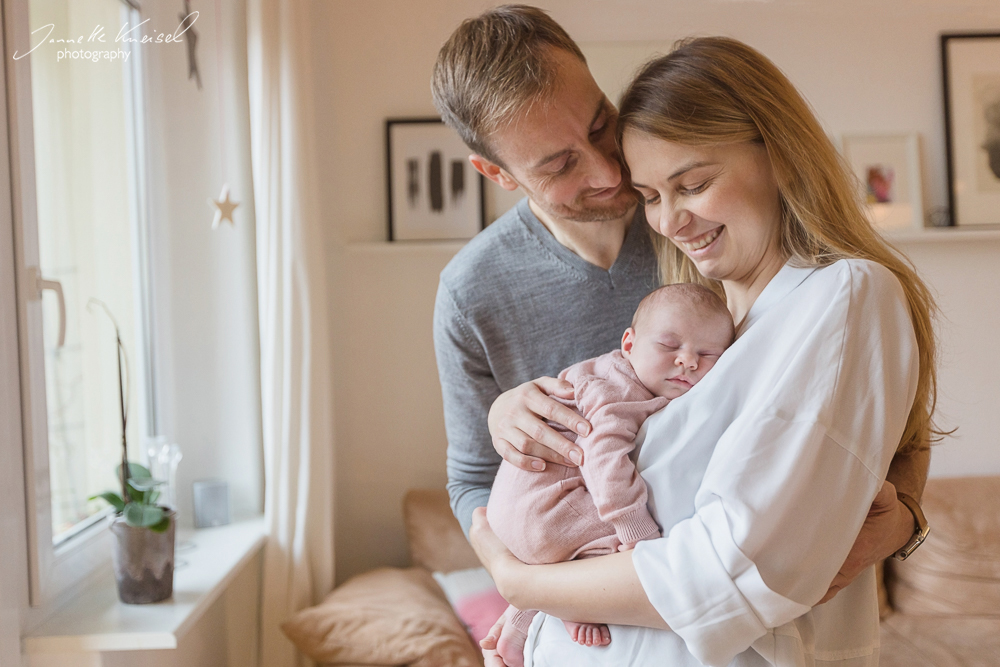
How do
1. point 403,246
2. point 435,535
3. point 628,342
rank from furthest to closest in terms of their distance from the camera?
1. point 403,246
2. point 435,535
3. point 628,342

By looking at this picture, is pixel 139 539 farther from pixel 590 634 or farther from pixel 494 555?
pixel 590 634

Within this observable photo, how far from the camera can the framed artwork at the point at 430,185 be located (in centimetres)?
305

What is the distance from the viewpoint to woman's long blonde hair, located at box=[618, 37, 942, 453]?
105 centimetres

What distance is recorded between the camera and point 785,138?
3.52 ft

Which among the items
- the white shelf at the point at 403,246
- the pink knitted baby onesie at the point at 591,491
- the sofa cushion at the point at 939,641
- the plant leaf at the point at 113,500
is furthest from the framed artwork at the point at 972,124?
the plant leaf at the point at 113,500

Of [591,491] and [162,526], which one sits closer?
[591,491]

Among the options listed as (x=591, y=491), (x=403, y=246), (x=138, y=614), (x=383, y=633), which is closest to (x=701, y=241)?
(x=591, y=491)

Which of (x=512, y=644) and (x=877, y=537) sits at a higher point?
(x=877, y=537)

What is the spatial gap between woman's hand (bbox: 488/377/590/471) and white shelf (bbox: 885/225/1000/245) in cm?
236

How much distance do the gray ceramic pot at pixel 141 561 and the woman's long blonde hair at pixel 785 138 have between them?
1.44 meters

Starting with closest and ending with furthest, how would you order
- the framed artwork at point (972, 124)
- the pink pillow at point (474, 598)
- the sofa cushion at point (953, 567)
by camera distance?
the pink pillow at point (474, 598) → the sofa cushion at point (953, 567) → the framed artwork at point (972, 124)

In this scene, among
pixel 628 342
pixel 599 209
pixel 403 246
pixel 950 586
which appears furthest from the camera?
pixel 403 246

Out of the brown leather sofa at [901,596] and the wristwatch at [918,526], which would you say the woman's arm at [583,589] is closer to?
the wristwatch at [918,526]

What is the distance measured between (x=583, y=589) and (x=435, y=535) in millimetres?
1908
